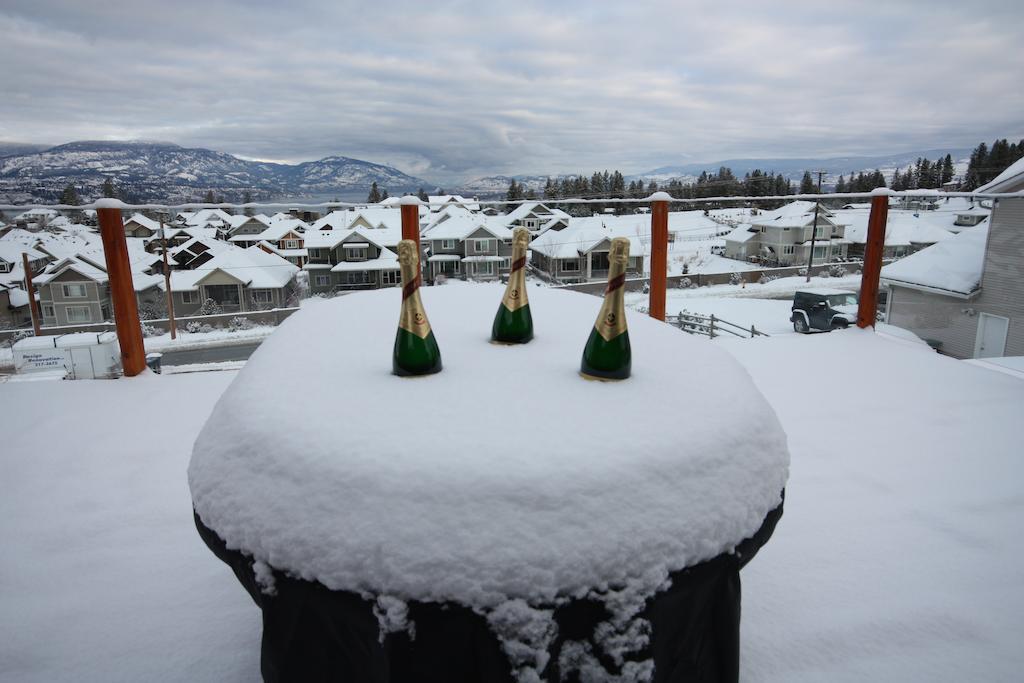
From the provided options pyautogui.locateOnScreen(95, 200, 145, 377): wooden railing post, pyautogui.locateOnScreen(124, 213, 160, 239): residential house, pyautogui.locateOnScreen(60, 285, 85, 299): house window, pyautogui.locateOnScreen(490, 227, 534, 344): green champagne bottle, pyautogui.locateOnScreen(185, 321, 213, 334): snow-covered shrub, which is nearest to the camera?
pyautogui.locateOnScreen(490, 227, 534, 344): green champagne bottle

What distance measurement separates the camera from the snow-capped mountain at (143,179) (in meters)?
2.88

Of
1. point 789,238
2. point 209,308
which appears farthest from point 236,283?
point 789,238

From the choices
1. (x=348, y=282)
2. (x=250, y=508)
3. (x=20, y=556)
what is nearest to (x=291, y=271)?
(x=348, y=282)

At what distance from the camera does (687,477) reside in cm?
69

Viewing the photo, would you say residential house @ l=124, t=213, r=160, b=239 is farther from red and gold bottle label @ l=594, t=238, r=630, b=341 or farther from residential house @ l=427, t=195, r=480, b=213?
red and gold bottle label @ l=594, t=238, r=630, b=341

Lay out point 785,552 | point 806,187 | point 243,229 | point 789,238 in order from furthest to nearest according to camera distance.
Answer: point 806,187
point 789,238
point 243,229
point 785,552

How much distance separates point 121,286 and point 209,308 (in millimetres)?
1087

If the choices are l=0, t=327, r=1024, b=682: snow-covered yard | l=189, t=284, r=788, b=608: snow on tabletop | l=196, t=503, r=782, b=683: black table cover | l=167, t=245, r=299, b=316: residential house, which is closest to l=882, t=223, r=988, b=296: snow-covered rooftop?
l=0, t=327, r=1024, b=682: snow-covered yard

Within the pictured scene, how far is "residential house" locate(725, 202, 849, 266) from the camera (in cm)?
351

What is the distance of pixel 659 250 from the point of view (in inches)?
115

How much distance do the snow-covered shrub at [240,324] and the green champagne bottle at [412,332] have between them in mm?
2649

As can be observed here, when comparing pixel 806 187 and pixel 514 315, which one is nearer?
pixel 514 315

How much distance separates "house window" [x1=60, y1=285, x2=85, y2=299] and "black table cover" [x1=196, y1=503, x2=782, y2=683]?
2.79 m

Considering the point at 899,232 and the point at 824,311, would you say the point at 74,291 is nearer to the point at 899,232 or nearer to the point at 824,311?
the point at 824,311
